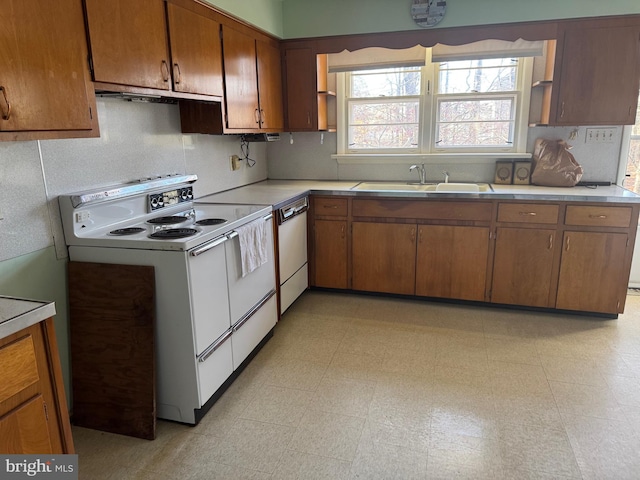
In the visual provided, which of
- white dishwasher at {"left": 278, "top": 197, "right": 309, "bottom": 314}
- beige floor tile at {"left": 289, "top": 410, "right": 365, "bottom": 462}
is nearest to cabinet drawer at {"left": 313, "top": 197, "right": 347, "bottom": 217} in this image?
white dishwasher at {"left": 278, "top": 197, "right": 309, "bottom": 314}

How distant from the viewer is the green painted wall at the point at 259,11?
285 cm

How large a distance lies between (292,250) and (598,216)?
213 cm

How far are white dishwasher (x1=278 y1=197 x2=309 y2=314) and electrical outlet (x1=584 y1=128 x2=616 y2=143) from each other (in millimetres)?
2324

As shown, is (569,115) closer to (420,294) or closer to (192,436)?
(420,294)

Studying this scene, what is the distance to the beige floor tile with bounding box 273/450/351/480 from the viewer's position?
181 cm

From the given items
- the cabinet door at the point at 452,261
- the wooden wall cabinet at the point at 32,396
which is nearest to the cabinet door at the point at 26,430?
the wooden wall cabinet at the point at 32,396

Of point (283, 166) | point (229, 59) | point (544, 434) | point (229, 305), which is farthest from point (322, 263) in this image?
point (544, 434)

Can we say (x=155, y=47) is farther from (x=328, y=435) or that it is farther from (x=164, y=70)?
(x=328, y=435)

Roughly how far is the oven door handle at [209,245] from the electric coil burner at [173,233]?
9cm

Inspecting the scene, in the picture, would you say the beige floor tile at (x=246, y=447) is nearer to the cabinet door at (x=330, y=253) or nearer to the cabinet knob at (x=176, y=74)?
the cabinet door at (x=330, y=253)

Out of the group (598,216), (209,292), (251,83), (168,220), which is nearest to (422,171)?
(598,216)

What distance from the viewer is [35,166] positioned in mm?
1918

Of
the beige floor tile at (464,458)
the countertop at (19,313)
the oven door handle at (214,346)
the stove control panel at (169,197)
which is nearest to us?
the countertop at (19,313)

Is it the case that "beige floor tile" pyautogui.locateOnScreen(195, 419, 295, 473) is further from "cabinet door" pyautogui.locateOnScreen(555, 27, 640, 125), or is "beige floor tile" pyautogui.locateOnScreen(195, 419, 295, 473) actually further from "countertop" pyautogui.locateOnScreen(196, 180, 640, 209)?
"cabinet door" pyautogui.locateOnScreen(555, 27, 640, 125)
